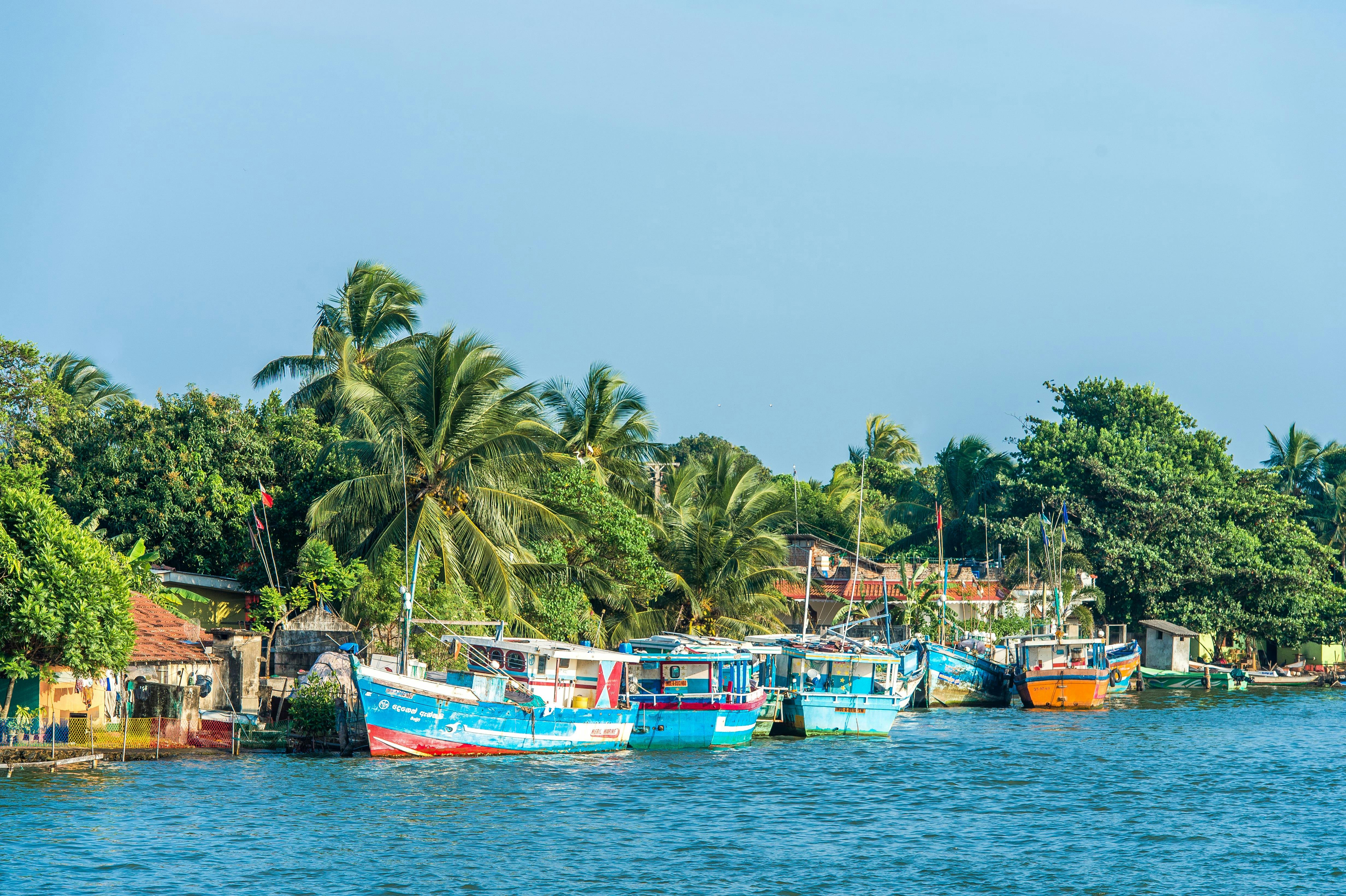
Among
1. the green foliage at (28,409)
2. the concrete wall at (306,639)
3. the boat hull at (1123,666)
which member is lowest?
the boat hull at (1123,666)

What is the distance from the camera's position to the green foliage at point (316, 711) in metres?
35.5

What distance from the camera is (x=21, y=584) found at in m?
29.9

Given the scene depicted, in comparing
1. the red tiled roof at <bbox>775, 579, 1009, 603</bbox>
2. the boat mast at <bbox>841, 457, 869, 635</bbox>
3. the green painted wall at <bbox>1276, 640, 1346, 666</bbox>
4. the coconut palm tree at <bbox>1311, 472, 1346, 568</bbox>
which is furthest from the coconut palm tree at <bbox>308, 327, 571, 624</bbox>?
the coconut palm tree at <bbox>1311, 472, 1346, 568</bbox>

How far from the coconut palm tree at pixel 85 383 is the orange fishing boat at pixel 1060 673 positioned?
41.2m

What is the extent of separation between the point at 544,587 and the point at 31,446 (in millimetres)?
18982

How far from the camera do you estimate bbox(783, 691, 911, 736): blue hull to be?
44.1 meters

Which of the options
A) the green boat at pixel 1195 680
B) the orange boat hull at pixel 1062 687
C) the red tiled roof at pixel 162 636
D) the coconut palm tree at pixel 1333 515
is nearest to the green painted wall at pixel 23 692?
the red tiled roof at pixel 162 636

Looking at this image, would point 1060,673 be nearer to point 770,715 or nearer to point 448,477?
point 770,715

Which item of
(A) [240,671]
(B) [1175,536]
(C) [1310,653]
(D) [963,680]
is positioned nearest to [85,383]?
(A) [240,671]

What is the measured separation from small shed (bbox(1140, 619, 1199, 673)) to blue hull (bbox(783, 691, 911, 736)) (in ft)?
110

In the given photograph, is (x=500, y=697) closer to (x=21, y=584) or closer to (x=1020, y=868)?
(x=21, y=584)

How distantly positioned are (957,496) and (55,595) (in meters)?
60.6

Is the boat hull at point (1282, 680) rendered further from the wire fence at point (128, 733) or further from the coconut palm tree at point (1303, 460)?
the wire fence at point (128, 733)

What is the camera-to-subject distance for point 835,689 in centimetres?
4519
